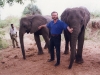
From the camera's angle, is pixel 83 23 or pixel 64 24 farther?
pixel 83 23

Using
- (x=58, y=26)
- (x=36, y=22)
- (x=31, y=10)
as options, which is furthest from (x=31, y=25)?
(x=31, y=10)

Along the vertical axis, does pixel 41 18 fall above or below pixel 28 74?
above

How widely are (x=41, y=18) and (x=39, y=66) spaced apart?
265cm

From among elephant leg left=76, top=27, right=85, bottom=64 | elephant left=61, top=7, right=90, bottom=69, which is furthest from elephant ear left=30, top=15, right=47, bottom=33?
elephant leg left=76, top=27, right=85, bottom=64

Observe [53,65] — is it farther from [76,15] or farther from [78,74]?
[76,15]

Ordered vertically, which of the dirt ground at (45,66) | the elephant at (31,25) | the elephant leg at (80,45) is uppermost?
the elephant at (31,25)

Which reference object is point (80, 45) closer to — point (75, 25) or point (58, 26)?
point (75, 25)

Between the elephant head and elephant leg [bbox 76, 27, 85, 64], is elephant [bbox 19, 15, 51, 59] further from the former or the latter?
elephant leg [bbox 76, 27, 85, 64]

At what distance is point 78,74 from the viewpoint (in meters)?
7.95

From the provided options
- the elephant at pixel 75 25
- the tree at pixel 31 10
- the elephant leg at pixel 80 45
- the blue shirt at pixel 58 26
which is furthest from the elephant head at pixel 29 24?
the tree at pixel 31 10

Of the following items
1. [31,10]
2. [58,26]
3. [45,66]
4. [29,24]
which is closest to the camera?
[58,26]

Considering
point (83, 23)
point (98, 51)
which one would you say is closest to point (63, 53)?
point (98, 51)

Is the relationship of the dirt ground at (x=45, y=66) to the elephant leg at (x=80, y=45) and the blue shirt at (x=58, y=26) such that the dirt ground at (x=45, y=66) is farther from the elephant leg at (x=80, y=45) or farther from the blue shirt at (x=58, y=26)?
the blue shirt at (x=58, y=26)

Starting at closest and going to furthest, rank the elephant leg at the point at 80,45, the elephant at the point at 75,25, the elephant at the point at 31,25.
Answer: the elephant at the point at 75,25, the elephant leg at the point at 80,45, the elephant at the point at 31,25
